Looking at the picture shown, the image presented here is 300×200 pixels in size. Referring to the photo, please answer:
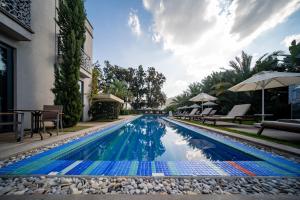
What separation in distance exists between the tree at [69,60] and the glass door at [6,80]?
1700 millimetres

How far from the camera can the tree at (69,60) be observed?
8.03 meters

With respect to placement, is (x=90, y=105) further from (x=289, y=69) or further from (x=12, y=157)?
(x=289, y=69)

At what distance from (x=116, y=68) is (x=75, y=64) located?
35196 mm

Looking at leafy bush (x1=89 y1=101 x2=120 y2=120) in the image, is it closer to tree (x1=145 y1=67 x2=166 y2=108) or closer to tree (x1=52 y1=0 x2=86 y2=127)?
tree (x1=52 y1=0 x2=86 y2=127)

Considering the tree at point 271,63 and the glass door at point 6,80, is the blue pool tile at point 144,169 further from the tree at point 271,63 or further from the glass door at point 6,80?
the tree at point 271,63

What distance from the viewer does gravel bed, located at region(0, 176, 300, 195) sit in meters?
2.19

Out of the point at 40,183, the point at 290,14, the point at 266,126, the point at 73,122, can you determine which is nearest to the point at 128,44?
the point at 73,122

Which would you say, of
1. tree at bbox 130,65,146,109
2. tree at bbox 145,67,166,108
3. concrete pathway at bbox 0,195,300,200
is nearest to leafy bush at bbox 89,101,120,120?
concrete pathway at bbox 0,195,300,200

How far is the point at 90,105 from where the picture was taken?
49.3ft

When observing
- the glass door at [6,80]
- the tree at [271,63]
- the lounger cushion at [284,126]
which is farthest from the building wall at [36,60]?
the tree at [271,63]

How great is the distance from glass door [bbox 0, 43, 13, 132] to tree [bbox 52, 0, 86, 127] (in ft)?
5.58

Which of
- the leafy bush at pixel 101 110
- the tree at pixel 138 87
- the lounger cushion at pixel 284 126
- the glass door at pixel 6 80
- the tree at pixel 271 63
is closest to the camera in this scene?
the lounger cushion at pixel 284 126

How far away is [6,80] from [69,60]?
8.87ft

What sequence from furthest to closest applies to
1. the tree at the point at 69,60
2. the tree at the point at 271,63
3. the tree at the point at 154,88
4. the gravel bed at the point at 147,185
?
the tree at the point at 154,88, the tree at the point at 271,63, the tree at the point at 69,60, the gravel bed at the point at 147,185
